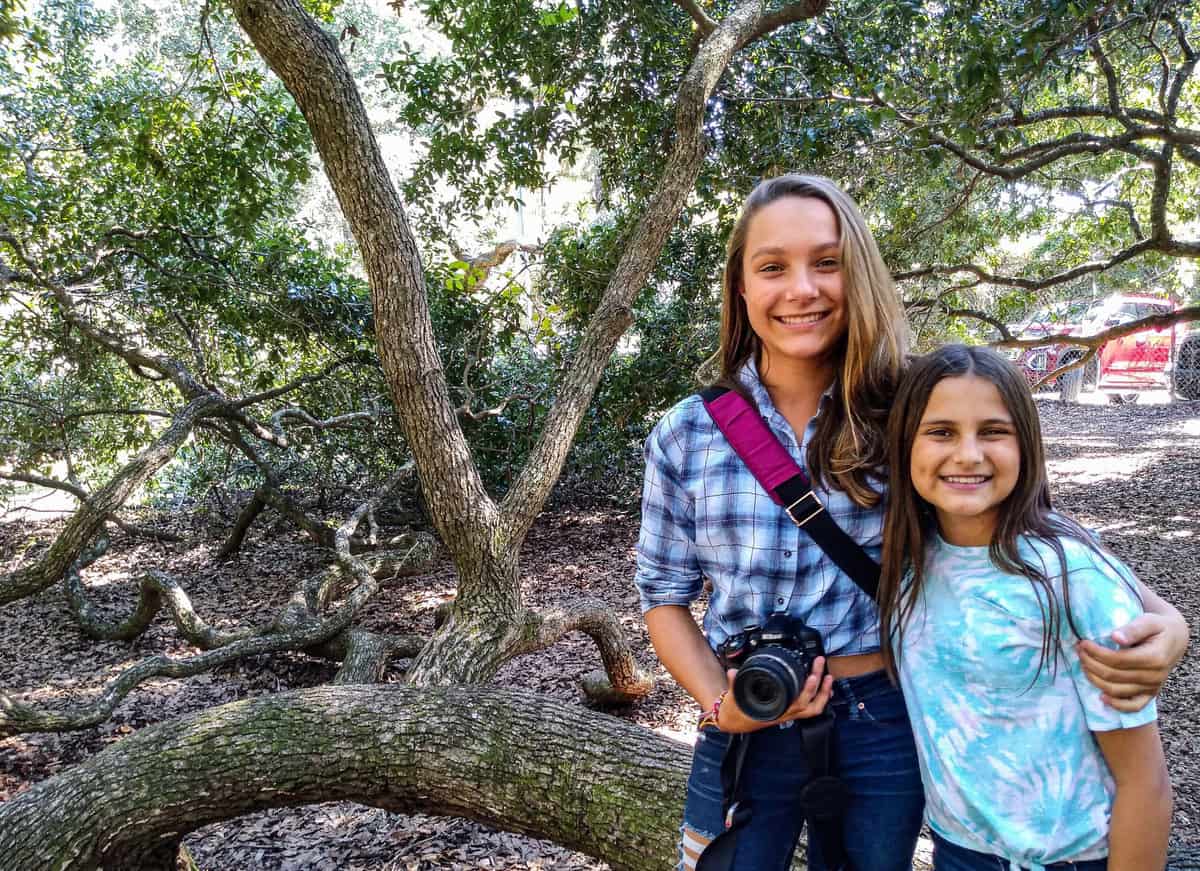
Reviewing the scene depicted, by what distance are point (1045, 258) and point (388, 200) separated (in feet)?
32.1

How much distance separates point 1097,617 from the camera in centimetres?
121

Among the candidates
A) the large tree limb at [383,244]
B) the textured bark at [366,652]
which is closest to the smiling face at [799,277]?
the large tree limb at [383,244]

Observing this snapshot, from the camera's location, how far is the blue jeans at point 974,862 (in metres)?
1.24

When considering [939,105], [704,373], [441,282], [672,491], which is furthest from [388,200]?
[441,282]

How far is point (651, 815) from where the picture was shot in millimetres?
2164

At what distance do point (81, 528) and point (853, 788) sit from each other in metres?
4.57

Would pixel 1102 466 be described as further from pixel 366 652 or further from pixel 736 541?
pixel 736 541

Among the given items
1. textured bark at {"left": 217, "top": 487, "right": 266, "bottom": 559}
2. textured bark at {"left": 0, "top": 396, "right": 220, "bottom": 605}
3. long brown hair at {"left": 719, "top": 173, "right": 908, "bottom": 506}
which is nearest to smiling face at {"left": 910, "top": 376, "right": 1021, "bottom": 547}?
long brown hair at {"left": 719, "top": 173, "right": 908, "bottom": 506}

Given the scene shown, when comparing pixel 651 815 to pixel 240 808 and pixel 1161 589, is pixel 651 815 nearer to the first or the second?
pixel 240 808

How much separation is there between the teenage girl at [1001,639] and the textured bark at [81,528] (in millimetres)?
4610

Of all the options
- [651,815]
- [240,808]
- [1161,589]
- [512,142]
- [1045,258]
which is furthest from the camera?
[1045,258]

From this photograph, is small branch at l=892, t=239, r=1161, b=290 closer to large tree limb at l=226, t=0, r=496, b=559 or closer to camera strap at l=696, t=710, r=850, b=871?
large tree limb at l=226, t=0, r=496, b=559

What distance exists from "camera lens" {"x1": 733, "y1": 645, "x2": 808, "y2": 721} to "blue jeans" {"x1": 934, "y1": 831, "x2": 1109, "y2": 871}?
0.43m

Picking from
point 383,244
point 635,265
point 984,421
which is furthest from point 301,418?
point 984,421
